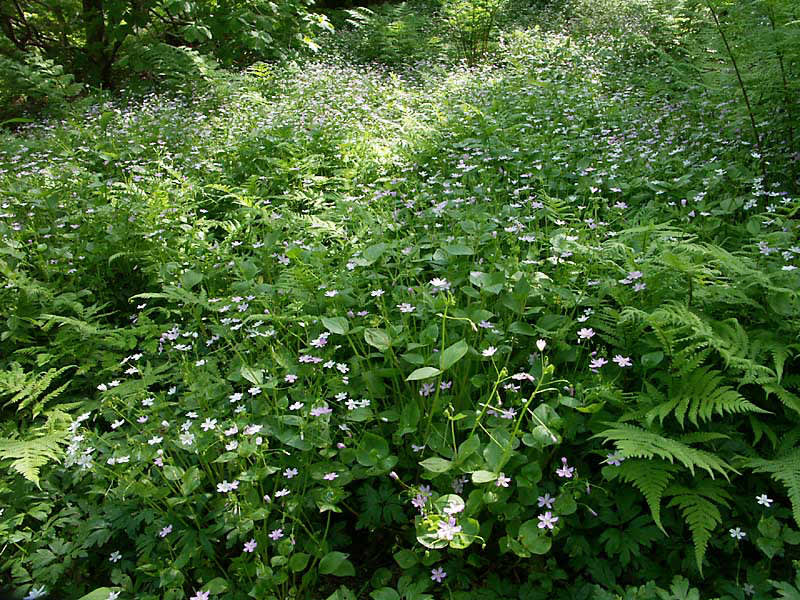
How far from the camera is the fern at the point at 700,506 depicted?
5.49ft

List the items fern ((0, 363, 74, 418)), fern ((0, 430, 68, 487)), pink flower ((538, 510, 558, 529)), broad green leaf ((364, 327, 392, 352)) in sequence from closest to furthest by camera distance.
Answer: pink flower ((538, 510, 558, 529)) → fern ((0, 430, 68, 487)) → broad green leaf ((364, 327, 392, 352)) → fern ((0, 363, 74, 418))

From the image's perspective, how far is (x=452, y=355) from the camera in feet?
6.63

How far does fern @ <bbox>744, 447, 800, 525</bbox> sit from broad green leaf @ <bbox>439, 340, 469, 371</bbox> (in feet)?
3.41

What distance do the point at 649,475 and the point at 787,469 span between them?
0.45m

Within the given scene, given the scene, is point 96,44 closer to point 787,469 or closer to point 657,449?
point 657,449

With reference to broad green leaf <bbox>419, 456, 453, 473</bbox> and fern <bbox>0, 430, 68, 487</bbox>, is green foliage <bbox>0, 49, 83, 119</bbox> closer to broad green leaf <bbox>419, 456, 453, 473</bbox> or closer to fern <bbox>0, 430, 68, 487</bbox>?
fern <bbox>0, 430, 68, 487</bbox>

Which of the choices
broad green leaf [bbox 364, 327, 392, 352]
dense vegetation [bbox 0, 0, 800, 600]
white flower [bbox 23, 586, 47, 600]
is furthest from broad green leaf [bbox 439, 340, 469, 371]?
white flower [bbox 23, 586, 47, 600]

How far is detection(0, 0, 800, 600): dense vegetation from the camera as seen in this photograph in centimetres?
186

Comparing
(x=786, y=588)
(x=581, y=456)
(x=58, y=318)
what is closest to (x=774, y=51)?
(x=581, y=456)

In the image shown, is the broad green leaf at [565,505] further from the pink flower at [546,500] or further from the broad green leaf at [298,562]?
the broad green leaf at [298,562]

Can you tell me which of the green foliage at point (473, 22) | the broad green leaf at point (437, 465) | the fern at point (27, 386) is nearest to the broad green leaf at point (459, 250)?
the broad green leaf at point (437, 465)

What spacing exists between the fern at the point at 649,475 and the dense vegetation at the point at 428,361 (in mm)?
10

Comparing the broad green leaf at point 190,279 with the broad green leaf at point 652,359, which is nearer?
the broad green leaf at point 652,359

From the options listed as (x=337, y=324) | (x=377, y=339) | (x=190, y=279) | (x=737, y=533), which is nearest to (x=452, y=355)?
(x=377, y=339)
